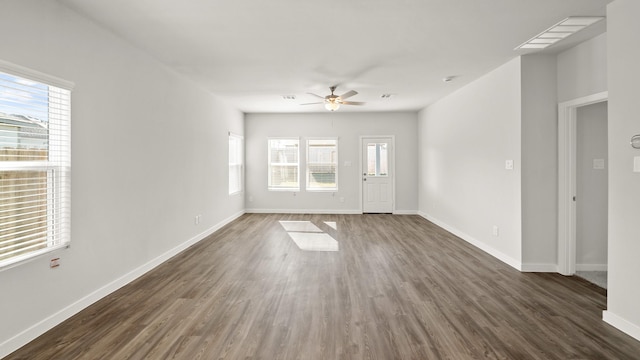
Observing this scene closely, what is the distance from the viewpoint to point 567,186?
371 centimetres

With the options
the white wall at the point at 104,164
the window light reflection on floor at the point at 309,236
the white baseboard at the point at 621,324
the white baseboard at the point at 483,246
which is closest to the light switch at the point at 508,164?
the white baseboard at the point at 483,246

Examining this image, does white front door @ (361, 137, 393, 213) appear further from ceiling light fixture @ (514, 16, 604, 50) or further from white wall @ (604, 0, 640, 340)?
white wall @ (604, 0, 640, 340)

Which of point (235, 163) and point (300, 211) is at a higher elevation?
point (235, 163)

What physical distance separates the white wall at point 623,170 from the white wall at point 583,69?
0.74 meters

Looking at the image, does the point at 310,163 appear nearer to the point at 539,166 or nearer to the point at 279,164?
the point at 279,164

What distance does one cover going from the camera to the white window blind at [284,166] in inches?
325

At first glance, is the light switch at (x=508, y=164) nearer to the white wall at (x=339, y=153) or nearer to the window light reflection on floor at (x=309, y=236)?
the window light reflection on floor at (x=309, y=236)

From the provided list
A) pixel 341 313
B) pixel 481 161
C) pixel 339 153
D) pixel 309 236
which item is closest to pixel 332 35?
pixel 341 313

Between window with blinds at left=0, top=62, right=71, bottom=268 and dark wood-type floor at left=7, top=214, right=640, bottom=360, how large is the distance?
0.76 meters

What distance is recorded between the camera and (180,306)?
2842mm

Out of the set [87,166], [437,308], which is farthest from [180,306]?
[437,308]

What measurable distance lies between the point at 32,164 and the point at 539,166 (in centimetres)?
519

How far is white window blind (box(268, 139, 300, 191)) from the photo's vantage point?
27.1 feet


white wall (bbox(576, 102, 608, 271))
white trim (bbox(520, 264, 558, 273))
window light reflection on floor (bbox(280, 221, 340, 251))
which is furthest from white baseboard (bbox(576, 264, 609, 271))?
window light reflection on floor (bbox(280, 221, 340, 251))
